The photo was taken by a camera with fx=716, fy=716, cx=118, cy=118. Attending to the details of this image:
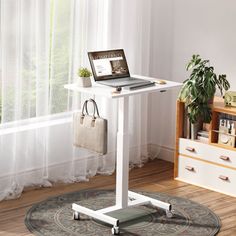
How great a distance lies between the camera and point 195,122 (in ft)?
17.6

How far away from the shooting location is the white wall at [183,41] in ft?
18.1

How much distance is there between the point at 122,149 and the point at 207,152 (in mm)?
1034

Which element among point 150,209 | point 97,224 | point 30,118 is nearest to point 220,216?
point 150,209

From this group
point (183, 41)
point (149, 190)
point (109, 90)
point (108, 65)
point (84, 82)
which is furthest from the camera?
point (183, 41)

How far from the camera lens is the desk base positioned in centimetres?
447

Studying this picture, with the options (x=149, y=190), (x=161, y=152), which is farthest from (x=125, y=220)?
(x=161, y=152)

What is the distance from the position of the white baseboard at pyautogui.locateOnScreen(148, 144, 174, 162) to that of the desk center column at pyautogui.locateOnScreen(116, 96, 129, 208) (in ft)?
4.90

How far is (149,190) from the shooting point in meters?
5.35

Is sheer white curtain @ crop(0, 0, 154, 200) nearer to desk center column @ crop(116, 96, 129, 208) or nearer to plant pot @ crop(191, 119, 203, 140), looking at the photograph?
plant pot @ crop(191, 119, 203, 140)

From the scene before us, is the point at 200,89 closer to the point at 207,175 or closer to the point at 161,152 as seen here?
the point at 207,175

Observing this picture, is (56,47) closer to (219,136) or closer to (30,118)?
(30,118)

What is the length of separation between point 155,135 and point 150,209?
1.40 metres

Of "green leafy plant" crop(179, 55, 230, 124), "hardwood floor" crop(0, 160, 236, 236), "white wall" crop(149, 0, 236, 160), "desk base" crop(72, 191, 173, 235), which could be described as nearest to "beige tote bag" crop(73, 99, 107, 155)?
"desk base" crop(72, 191, 173, 235)

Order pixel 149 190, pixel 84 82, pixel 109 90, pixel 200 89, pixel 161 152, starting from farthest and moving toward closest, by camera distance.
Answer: pixel 161 152, pixel 149 190, pixel 200 89, pixel 84 82, pixel 109 90
